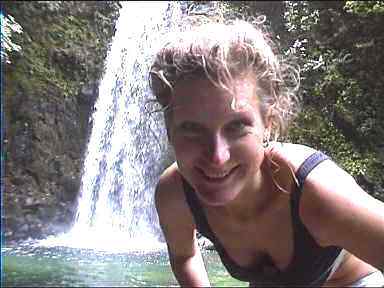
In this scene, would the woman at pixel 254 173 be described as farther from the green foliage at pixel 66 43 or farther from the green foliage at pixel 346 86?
the green foliage at pixel 66 43

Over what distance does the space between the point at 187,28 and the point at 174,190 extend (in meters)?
0.25

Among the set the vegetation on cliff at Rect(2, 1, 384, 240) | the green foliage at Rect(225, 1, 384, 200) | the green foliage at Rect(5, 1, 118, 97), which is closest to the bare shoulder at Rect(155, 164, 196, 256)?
the green foliage at Rect(225, 1, 384, 200)

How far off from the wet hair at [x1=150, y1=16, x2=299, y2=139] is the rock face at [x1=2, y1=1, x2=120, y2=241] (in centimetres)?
460

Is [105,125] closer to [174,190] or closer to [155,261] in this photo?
[155,261]

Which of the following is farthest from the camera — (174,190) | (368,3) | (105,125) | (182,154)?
(105,125)

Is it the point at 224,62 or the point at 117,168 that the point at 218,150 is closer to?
the point at 224,62

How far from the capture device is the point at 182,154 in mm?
668

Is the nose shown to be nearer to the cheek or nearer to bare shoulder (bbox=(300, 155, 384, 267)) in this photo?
the cheek

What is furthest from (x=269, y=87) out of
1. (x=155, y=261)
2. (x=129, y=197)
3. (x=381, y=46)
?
(x=129, y=197)

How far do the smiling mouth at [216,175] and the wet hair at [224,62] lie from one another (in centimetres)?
8

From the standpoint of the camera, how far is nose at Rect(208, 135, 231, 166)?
0.64m

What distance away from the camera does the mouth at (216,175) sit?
0.66 metres

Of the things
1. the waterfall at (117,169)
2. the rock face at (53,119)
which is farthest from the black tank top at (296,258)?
the rock face at (53,119)

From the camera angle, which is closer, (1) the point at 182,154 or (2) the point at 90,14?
(1) the point at 182,154
